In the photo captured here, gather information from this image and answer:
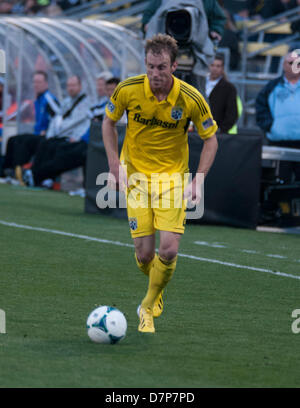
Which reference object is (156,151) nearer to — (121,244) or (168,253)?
(168,253)

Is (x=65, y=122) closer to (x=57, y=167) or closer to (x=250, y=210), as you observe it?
(x=57, y=167)

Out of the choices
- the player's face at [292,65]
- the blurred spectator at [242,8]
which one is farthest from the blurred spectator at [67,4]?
the player's face at [292,65]

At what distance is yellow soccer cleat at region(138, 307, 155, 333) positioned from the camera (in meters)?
6.13

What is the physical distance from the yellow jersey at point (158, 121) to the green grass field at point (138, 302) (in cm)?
112

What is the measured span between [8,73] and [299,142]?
28.0ft

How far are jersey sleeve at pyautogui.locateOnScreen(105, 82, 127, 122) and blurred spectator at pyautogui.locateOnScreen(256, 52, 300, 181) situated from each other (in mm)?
6123

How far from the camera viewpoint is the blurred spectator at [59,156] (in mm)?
16016

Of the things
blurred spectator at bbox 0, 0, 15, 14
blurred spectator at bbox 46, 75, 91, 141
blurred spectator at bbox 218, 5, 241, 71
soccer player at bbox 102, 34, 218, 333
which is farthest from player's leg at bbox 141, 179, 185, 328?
blurred spectator at bbox 0, 0, 15, 14

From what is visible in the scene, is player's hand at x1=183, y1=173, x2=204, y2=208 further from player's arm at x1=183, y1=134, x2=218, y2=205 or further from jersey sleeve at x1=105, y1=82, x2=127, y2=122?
jersey sleeve at x1=105, y1=82, x2=127, y2=122

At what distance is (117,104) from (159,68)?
1.65 feet

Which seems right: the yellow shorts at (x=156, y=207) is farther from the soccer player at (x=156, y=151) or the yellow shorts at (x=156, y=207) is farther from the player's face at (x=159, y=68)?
the player's face at (x=159, y=68)

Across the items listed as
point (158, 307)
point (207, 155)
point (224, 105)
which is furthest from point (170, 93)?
point (224, 105)

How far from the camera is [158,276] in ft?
20.7

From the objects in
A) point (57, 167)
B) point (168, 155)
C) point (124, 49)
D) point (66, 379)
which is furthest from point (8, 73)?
point (66, 379)
